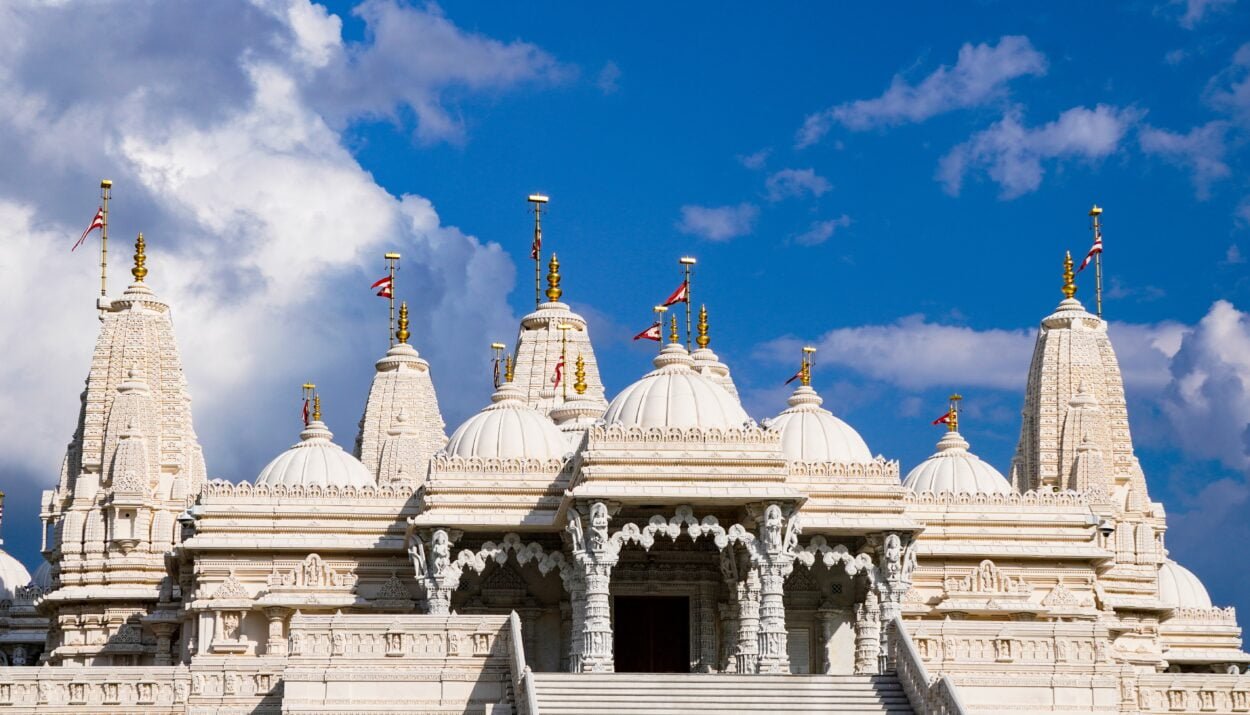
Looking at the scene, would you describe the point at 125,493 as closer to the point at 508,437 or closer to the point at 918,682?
the point at 508,437

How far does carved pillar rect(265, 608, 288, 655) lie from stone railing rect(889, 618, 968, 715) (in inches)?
592

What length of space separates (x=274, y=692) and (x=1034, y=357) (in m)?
35.3

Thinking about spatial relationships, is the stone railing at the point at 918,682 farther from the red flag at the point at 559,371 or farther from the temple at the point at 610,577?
the red flag at the point at 559,371

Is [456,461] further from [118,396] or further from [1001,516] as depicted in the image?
[118,396]

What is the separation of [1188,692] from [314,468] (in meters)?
21.7

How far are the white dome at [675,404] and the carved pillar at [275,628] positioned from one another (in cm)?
867

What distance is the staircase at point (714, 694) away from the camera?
129ft

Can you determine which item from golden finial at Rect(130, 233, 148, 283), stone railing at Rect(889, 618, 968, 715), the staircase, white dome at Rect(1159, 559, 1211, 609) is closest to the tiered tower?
golden finial at Rect(130, 233, 148, 283)

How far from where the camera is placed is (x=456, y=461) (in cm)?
4900

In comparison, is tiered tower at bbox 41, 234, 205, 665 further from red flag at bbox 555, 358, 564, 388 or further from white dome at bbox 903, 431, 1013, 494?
white dome at bbox 903, 431, 1013, 494

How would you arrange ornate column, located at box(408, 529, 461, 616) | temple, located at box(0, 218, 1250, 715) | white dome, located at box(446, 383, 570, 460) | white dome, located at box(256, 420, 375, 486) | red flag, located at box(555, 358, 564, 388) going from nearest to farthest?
Answer: temple, located at box(0, 218, 1250, 715), ornate column, located at box(408, 529, 461, 616), white dome, located at box(446, 383, 570, 460), white dome, located at box(256, 420, 375, 486), red flag, located at box(555, 358, 564, 388)

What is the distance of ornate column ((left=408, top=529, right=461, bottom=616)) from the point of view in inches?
1877

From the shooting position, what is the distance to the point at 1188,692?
140ft

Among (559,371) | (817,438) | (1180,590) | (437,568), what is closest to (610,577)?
(437,568)
